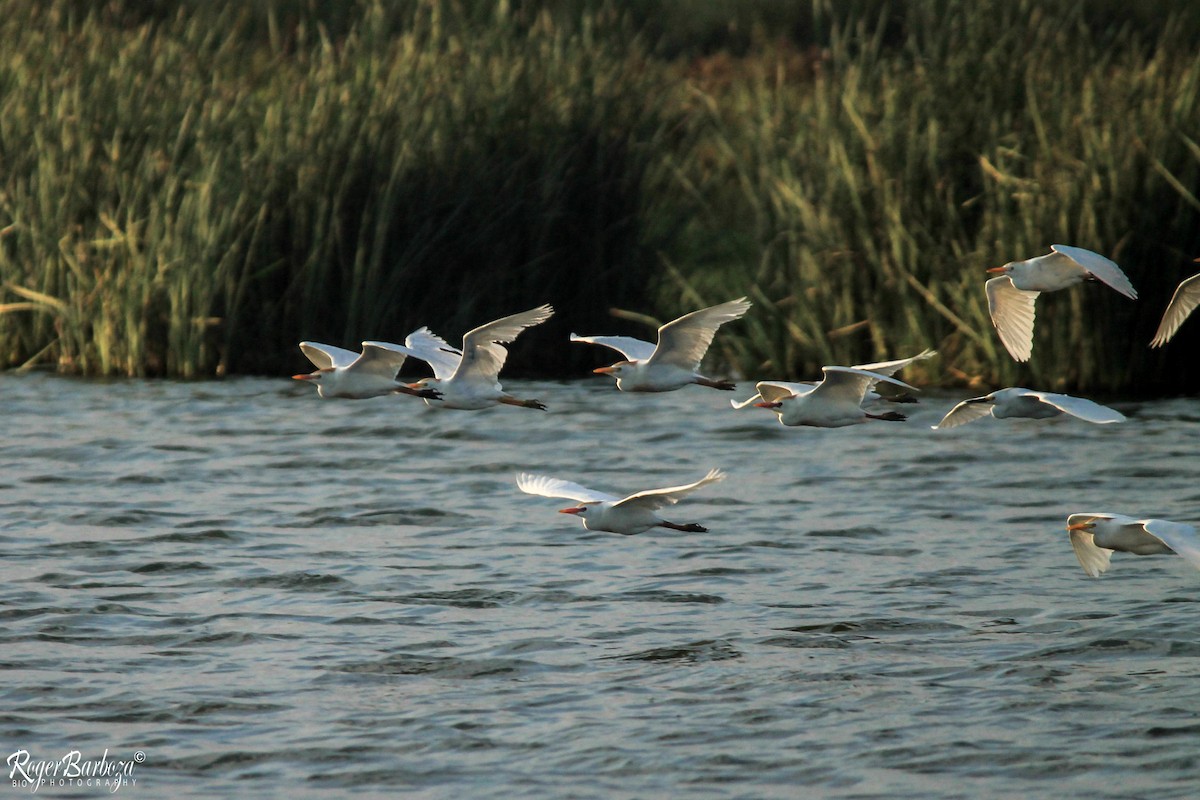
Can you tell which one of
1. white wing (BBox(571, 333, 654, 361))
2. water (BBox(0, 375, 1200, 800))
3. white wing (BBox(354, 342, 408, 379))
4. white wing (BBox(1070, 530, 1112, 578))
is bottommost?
water (BBox(0, 375, 1200, 800))

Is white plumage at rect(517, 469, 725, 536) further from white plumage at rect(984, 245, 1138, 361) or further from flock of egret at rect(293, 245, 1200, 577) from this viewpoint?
white plumage at rect(984, 245, 1138, 361)

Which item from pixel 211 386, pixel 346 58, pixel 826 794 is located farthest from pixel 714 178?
pixel 826 794

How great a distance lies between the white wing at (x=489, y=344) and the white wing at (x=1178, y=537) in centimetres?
258

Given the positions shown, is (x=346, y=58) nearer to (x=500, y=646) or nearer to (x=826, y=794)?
(x=500, y=646)

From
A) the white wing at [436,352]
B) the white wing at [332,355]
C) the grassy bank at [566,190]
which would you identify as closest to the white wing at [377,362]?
the white wing at [436,352]

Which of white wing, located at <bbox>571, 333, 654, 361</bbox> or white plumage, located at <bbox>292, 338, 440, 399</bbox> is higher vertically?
white wing, located at <bbox>571, 333, 654, 361</bbox>

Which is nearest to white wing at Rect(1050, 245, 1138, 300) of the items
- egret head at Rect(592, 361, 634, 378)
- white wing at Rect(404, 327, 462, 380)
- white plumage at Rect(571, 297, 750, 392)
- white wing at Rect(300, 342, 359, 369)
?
white plumage at Rect(571, 297, 750, 392)

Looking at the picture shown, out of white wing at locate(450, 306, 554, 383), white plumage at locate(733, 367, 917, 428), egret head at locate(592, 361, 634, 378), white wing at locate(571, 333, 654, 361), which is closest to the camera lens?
white wing at locate(450, 306, 554, 383)

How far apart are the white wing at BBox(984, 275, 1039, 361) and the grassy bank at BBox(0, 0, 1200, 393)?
402 centimetres

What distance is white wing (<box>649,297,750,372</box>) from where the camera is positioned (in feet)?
26.2

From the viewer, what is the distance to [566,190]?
15.6 meters

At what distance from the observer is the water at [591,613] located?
261 inches

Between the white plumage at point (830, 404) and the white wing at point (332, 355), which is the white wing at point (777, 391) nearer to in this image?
the white plumage at point (830, 404)

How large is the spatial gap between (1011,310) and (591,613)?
98.0 inches
